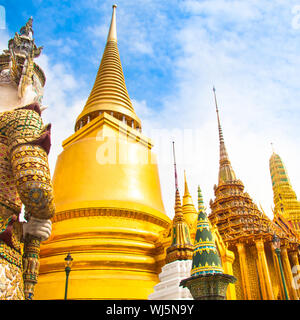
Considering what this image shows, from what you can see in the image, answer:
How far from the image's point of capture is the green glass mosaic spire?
15.8ft

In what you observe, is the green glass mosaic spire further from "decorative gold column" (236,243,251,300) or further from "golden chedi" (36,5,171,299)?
"decorative gold column" (236,243,251,300)

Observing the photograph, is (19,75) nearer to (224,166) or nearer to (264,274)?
(264,274)

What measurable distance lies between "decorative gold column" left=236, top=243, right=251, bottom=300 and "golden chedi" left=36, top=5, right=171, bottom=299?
19.9 ft

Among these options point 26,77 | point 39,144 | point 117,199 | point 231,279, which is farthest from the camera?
point 117,199

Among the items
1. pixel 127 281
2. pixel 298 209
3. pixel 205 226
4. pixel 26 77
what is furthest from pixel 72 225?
pixel 298 209

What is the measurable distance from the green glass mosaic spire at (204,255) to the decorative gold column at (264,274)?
12.5 m

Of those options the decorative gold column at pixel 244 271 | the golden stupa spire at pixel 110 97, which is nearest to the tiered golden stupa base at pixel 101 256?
the golden stupa spire at pixel 110 97

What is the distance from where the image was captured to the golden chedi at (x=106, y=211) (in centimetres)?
1048

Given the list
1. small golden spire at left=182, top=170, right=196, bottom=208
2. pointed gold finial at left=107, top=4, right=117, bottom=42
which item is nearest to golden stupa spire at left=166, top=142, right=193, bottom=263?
small golden spire at left=182, top=170, right=196, bottom=208

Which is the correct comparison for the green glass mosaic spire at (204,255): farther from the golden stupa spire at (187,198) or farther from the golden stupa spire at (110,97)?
the golden stupa spire at (110,97)

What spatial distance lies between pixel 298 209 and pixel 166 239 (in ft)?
65.5

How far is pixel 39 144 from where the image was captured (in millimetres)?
2914

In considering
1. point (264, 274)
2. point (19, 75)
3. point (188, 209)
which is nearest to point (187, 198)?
point (188, 209)

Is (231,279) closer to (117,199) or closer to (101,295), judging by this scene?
(101,295)
